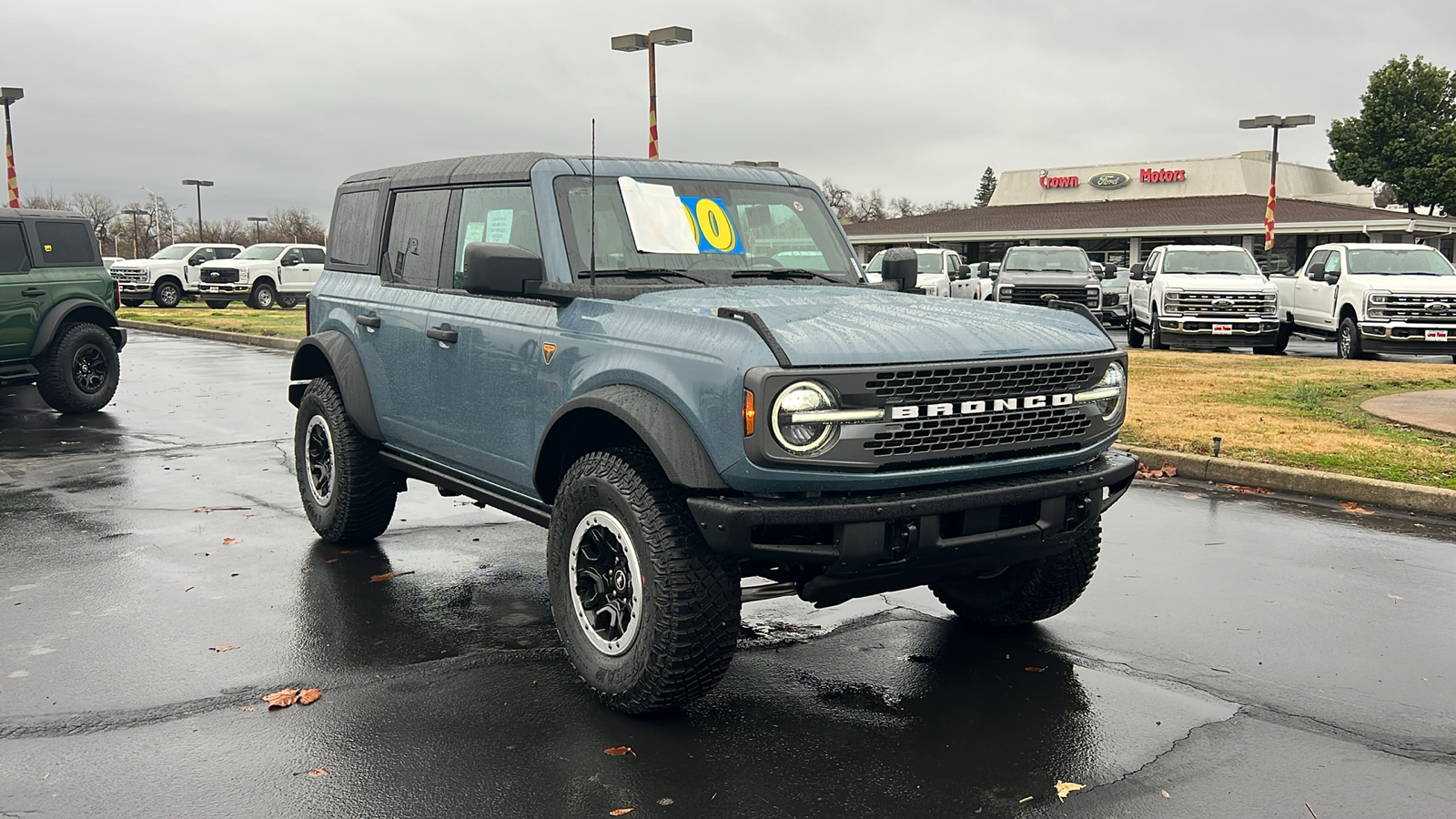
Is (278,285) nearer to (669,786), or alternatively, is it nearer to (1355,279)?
(1355,279)

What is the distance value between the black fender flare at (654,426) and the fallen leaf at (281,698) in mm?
1330

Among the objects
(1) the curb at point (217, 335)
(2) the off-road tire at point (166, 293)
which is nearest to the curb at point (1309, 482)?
(1) the curb at point (217, 335)

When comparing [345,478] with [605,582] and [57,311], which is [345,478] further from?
[57,311]

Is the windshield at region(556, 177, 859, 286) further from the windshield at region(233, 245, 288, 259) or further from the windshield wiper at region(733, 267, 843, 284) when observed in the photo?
the windshield at region(233, 245, 288, 259)

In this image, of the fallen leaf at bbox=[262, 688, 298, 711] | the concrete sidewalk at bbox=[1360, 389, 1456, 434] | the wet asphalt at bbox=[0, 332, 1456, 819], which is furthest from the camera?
the concrete sidewalk at bbox=[1360, 389, 1456, 434]

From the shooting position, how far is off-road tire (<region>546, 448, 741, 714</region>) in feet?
13.8

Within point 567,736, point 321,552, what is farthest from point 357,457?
point 567,736

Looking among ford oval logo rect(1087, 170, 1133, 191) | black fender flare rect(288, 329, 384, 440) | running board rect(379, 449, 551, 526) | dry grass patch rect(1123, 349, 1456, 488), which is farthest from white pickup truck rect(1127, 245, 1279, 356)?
ford oval logo rect(1087, 170, 1133, 191)

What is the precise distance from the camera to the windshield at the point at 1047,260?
25.3 m

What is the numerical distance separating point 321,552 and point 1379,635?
17.7 ft

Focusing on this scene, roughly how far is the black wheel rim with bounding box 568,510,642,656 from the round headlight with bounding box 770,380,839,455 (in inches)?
29.4

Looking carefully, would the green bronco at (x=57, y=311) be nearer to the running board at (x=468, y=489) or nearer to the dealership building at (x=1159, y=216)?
the running board at (x=468, y=489)

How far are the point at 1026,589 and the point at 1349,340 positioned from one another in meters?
16.6

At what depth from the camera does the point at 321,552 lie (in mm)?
7055
